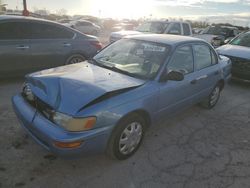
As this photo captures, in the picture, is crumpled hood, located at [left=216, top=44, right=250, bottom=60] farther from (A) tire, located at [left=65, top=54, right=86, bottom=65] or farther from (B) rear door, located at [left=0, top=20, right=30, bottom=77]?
(B) rear door, located at [left=0, top=20, right=30, bottom=77]

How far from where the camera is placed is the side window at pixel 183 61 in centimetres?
378

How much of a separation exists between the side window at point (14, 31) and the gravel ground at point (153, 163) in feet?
6.09

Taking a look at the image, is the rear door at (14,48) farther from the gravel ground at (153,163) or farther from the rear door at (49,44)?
the gravel ground at (153,163)

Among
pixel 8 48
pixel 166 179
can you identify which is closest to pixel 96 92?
pixel 166 179

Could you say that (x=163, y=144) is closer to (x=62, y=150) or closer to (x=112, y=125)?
(x=112, y=125)

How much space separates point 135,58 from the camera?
12.7 ft

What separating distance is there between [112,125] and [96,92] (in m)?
0.42

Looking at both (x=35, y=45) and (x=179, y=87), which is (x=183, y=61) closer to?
(x=179, y=87)

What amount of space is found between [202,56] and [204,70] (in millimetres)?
283

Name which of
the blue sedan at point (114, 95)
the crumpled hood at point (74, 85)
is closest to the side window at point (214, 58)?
the blue sedan at point (114, 95)

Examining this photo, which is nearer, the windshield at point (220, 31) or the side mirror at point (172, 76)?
the side mirror at point (172, 76)

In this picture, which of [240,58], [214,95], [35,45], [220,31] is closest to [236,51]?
[240,58]

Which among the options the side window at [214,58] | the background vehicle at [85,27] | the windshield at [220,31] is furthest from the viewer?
the background vehicle at [85,27]

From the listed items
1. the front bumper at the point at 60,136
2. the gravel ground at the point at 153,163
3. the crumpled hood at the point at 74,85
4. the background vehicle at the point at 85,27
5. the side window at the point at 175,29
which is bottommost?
the background vehicle at the point at 85,27
